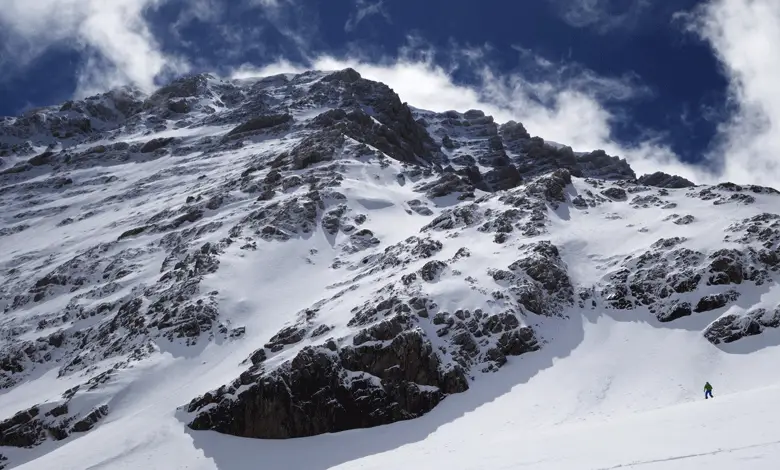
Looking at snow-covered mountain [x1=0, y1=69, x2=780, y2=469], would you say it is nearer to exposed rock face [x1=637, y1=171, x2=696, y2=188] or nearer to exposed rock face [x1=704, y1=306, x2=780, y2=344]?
exposed rock face [x1=704, y1=306, x2=780, y2=344]

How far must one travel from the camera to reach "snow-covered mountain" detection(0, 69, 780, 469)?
113ft

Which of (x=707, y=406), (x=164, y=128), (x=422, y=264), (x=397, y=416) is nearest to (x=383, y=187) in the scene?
(x=422, y=264)

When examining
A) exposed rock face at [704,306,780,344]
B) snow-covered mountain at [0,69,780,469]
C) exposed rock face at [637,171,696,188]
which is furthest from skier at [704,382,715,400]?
exposed rock face at [637,171,696,188]

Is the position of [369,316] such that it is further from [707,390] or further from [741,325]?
[741,325]

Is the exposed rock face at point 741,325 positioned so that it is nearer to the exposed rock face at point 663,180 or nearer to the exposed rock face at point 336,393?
the exposed rock face at point 336,393

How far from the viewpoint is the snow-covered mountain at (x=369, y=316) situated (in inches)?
1353

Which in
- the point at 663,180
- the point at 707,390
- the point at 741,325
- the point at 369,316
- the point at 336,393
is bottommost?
the point at 707,390

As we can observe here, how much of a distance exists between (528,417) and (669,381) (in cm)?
857

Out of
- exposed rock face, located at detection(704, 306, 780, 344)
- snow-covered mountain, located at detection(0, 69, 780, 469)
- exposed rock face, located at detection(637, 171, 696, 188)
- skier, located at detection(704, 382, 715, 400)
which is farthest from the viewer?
exposed rock face, located at detection(637, 171, 696, 188)

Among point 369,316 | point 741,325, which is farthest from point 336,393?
point 741,325

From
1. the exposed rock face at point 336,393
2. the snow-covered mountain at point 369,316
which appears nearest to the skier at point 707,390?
the snow-covered mountain at point 369,316

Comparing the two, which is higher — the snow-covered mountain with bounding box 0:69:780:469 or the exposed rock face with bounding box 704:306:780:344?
the snow-covered mountain with bounding box 0:69:780:469

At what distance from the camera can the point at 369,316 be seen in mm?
42156

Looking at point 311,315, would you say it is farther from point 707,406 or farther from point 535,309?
point 707,406
